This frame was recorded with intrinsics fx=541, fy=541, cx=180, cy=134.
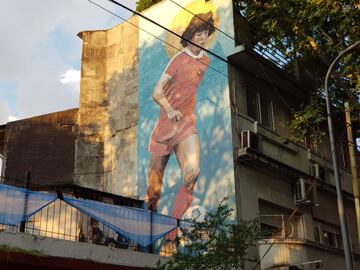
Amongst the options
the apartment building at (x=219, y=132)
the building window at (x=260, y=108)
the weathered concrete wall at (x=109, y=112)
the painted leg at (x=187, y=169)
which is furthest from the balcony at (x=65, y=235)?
the building window at (x=260, y=108)

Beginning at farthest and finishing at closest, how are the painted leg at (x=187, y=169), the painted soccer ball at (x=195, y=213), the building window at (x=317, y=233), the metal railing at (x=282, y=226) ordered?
the building window at (x=317, y=233) < the painted leg at (x=187, y=169) < the metal railing at (x=282, y=226) < the painted soccer ball at (x=195, y=213)

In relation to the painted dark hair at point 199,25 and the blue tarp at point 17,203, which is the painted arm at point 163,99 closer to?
the painted dark hair at point 199,25

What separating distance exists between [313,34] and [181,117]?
5038mm

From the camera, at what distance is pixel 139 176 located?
733 inches

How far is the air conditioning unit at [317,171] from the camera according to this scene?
62.9 ft

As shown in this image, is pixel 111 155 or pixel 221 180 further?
pixel 111 155

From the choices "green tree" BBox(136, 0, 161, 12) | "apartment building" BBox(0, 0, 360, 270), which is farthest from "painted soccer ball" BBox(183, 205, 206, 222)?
"green tree" BBox(136, 0, 161, 12)

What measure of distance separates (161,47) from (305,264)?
9039 mm

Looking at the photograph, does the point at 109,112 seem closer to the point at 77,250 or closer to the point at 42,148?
the point at 42,148

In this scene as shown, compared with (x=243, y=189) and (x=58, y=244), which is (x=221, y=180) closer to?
(x=243, y=189)

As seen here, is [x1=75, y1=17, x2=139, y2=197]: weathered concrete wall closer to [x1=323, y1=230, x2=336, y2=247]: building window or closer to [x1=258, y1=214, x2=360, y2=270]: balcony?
[x1=258, y1=214, x2=360, y2=270]: balcony

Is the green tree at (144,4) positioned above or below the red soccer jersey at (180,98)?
above

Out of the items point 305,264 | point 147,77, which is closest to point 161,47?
point 147,77

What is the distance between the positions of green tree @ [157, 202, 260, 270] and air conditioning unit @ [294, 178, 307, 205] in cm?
636
